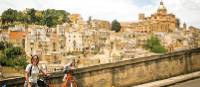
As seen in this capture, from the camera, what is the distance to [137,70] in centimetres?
1382

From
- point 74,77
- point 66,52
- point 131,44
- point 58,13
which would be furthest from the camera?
point 131,44

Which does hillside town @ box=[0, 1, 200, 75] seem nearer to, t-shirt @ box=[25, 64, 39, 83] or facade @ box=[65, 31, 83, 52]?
facade @ box=[65, 31, 83, 52]

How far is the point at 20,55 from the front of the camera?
381 ft

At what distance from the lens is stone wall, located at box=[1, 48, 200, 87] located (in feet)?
39.7

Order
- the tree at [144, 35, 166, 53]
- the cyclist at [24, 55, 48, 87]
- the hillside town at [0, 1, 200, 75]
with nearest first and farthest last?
1. the cyclist at [24, 55, 48, 87]
2. the hillside town at [0, 1, 200, 75]
3. the tree at [144, 35, 166, 53]

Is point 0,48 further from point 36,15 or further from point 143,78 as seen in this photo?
point 143,78

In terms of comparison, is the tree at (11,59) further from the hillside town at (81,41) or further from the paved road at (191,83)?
the paved road at (191,83)

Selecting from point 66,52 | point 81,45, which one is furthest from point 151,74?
point 81,45

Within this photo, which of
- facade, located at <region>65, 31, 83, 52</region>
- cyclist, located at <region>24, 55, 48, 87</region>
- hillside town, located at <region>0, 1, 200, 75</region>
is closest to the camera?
cyclist, located at <region>24, 55, 48, 87</region>

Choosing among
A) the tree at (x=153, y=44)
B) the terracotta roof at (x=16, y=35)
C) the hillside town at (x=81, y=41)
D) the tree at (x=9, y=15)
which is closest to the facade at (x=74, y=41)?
the hillside town at (x=81, y=41)

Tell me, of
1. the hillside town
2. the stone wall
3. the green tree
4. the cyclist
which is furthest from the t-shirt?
the green tree

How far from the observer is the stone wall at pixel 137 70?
477 inches

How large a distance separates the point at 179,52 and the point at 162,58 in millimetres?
1011

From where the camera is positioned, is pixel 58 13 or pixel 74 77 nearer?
pixel 74 77
